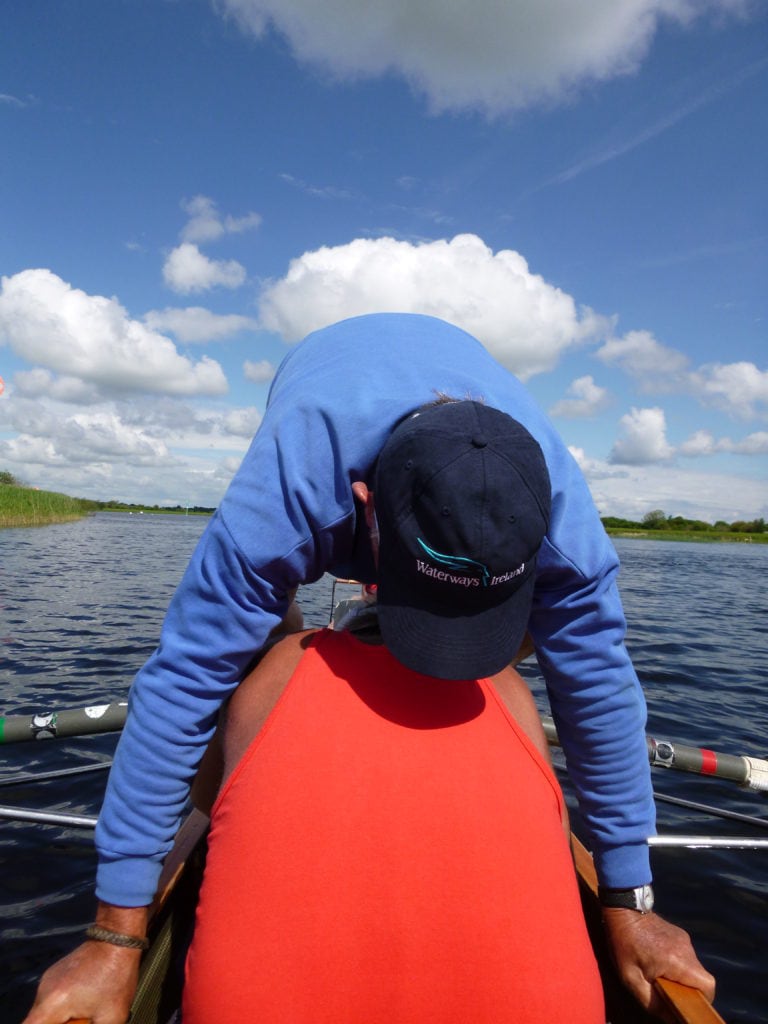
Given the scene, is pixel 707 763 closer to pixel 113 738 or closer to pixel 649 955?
pixel 649 955

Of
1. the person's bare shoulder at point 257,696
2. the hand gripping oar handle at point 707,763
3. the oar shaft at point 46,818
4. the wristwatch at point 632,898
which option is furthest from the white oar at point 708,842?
the oar shaft at point 46,818

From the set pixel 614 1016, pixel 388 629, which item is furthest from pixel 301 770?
pixel 614 1016

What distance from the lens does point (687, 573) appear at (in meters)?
27.5

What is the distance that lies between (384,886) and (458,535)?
2.21 ft

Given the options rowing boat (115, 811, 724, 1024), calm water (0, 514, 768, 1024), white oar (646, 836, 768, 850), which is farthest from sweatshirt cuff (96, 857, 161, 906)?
white oar (646, 836, 768, 850)

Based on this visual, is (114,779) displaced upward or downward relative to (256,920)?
upward

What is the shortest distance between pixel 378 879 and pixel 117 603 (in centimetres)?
1288

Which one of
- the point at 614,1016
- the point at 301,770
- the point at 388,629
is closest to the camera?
the point at 301,770

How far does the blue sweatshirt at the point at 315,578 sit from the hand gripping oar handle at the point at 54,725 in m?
1.36

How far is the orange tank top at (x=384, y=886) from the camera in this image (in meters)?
1.19

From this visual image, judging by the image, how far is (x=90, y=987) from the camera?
4.87ft

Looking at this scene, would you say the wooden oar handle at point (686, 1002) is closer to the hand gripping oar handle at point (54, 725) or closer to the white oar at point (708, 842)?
the white oar at point (708, 842)

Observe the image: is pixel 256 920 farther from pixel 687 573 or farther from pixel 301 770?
pixel 687 573

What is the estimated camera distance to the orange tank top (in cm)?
119
